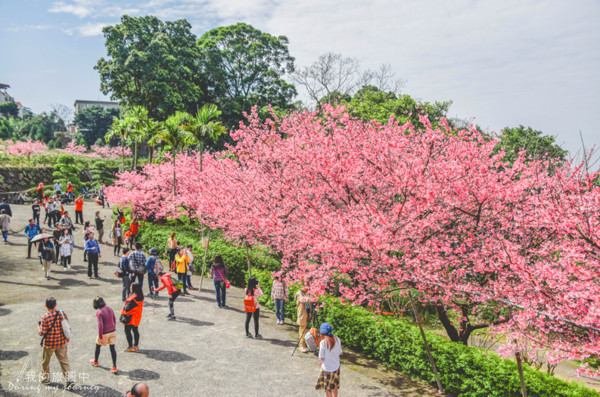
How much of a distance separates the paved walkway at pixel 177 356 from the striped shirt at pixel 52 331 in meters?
0.88

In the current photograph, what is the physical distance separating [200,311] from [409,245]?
7432mm

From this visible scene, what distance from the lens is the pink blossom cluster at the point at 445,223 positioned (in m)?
6.55

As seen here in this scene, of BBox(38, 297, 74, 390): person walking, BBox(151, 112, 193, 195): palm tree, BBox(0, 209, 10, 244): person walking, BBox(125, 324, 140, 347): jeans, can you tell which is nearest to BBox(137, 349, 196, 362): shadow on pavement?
BBox(125, 324, 140, 347): jeans

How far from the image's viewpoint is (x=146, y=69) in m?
38.5

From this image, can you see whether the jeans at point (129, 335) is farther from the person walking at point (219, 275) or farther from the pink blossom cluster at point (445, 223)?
the pink blossom cluster at point (445, 223)

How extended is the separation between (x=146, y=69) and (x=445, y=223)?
38058 mm

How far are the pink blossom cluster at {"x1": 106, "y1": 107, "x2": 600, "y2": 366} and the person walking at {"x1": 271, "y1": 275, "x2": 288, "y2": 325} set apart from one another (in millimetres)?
999

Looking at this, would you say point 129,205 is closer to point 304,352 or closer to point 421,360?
point 304,352

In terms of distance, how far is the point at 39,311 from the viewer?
35.1 ft

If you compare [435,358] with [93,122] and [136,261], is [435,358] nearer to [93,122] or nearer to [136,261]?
[136,261]

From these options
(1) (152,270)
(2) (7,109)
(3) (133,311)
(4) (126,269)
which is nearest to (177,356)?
(3) (133,311)

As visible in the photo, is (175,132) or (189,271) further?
(175,132)

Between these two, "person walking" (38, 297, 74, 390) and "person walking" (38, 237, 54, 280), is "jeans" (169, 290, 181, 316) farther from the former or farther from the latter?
"person walking" (38, 237, 54, 280)

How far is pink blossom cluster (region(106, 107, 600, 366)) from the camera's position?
6.55m
